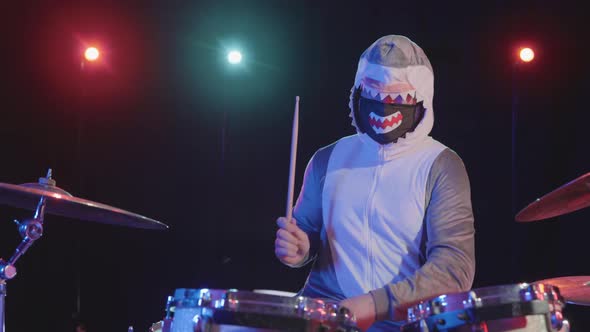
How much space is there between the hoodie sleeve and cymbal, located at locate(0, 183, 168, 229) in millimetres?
1203

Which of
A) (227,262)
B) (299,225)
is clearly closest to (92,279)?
(227,262)

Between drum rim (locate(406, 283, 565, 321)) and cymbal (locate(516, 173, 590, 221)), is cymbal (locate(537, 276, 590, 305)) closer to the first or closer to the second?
cymbal (locate(516, 173, 590, 221))

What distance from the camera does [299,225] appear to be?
234 cm

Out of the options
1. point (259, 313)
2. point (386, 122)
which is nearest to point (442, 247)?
point (386, 122)

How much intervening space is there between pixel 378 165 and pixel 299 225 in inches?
14.4

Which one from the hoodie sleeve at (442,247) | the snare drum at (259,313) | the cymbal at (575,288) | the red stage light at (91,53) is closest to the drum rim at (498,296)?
the snare drum at (259,313)

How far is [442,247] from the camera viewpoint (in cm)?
204

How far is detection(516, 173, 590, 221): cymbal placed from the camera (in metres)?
1.96

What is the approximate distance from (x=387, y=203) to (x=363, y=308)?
0.44 m

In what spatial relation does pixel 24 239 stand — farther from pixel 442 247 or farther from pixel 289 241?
pixel 442 247

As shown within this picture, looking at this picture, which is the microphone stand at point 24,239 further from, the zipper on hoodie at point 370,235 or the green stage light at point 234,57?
the green stage light at point 234,57

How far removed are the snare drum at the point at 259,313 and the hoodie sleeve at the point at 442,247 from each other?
0.39m

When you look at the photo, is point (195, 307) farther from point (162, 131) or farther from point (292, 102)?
point (162, 131)

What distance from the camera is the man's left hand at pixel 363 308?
6.03 ft
